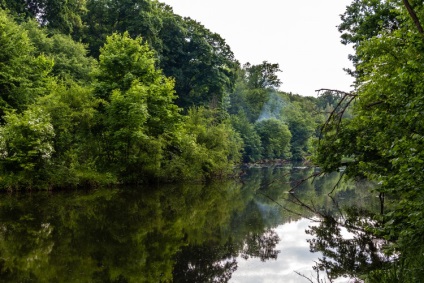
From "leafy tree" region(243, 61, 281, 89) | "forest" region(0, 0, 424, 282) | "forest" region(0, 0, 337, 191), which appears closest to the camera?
"forest" region(0, 0, 424, 282)

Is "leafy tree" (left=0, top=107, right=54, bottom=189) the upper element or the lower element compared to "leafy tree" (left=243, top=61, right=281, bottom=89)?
lower

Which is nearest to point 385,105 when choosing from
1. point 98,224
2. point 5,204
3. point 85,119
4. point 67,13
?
point 98,224

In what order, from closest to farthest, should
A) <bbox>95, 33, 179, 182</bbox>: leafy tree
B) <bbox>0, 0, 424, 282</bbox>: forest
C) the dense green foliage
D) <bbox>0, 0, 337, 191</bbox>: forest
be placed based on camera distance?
the dense green foliage → <bbox>0, 0, 424, 282</bbox>: forest → <bbox>0, 0, 337, 191</bbox>: forest → <bbox>95, 33, 179, 182</bbox>: leafy tree

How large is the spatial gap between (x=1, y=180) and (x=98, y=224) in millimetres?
8468

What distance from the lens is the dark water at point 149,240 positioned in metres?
7.80

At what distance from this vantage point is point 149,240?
10500 millimetres

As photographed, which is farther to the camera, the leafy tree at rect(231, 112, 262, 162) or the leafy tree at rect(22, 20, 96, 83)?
the leafy tree at rect(231, 112, 262, 162)

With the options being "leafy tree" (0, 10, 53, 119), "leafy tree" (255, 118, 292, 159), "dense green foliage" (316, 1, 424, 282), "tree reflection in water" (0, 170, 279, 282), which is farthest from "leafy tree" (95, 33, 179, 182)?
"leafy tree" (255, 118, 292, 159)

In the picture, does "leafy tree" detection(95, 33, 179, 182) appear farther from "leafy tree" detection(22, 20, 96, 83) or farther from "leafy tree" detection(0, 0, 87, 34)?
"leafy tree" detection(0, 0, 87, 34)

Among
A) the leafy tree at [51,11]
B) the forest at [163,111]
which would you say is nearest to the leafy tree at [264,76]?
the forest at [163,111]

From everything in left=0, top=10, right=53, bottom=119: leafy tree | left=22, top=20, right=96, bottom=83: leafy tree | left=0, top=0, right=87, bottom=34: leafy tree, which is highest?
left=0, top=0, right=87, bottom=34: leafy tree

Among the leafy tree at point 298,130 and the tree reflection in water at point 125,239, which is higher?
the leafy tree at point 298,130

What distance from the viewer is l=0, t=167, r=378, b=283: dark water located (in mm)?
7805

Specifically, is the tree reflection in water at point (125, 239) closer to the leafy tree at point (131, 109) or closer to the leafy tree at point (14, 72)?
the leafy tree at point (131, 109)
